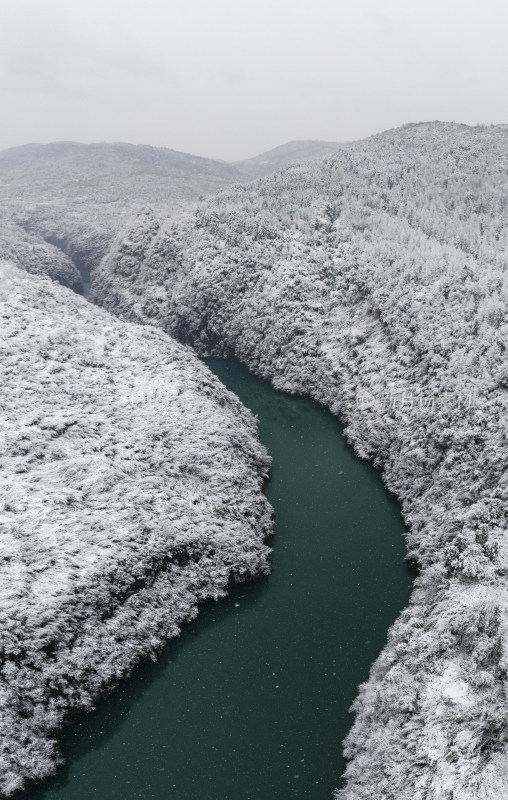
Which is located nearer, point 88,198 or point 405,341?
point 405,341

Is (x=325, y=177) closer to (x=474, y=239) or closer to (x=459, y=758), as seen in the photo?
(x=474, y=239)

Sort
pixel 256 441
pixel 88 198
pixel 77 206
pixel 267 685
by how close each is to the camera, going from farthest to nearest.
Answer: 1. pixel 88 198
2. pixel 77 206
3. pixel 256 441
4. pixel 267 685

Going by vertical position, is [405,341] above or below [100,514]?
above

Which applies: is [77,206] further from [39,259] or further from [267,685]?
[267,685]

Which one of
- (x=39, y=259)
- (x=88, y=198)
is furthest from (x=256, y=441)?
(x=88, y=198)

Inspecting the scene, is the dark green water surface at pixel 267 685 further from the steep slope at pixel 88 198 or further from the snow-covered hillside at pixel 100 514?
the steep slope at pixel 88 198

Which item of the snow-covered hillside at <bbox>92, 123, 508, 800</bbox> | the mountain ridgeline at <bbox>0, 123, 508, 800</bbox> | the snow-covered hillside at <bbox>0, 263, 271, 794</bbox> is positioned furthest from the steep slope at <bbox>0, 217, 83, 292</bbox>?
the snow-covered hillside at <bbox>0, 263, 271, 794</bbox>
